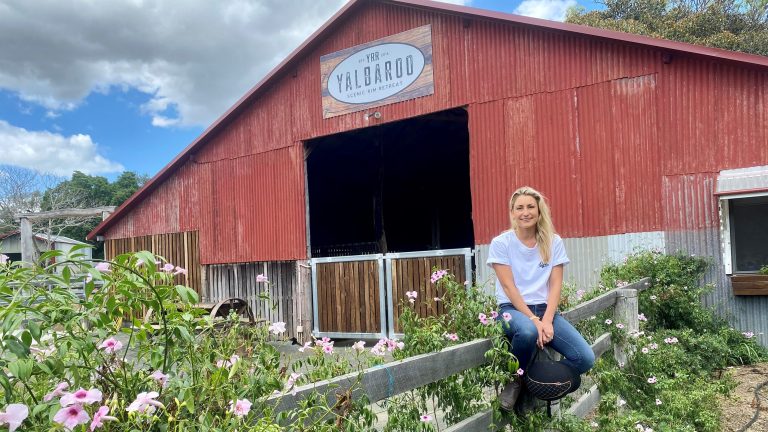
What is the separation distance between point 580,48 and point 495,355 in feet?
22.4

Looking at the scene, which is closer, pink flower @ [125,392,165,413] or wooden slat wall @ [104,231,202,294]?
pink flower @ [125,392,165,413]

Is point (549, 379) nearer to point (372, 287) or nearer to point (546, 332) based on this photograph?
point (546, 332)

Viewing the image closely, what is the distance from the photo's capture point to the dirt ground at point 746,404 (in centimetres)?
463

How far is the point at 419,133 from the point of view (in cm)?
1773

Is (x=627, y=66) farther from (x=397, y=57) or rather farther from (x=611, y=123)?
(x=397, y=57)

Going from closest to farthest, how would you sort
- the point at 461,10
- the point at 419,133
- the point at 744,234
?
1. the point at 744,234
2. the point at 461,10
3. the point at 419,133

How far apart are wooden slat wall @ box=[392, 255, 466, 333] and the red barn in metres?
0.04

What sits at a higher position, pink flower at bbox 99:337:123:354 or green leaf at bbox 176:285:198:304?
green leaf at bbox 176:285:198:304

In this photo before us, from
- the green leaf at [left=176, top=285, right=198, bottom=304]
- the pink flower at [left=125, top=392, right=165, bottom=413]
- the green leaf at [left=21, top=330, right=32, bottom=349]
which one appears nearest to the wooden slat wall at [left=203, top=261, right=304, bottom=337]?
the green leaf at [left=176, top=285, right=198, bottom=304]

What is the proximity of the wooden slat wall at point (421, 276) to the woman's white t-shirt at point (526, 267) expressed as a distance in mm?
6507

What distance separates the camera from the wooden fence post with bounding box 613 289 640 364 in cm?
512

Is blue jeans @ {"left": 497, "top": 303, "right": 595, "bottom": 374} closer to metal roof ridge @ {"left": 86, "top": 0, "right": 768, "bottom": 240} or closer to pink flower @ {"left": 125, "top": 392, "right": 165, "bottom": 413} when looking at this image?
pink flower @ {"left": 125, "top": 392, "right": 165, "bottom": 413}

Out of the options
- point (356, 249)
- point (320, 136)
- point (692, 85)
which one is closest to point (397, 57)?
point (320, 136)

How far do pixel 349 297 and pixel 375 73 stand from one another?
14.0 feet
